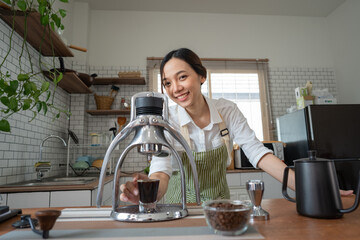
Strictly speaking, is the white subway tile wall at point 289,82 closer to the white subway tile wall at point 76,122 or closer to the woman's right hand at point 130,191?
the white subway tile wall at point 76,122

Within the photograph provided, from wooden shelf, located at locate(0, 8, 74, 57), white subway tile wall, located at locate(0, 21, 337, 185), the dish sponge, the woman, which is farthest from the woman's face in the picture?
the dish sponge

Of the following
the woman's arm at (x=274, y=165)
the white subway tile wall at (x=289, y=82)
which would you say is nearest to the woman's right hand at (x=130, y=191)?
the woman's arm at (x=274, y=165)

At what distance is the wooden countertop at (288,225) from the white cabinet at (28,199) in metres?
1.07

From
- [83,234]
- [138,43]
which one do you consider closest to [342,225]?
[83,234]

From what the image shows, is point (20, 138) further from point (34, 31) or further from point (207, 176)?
point (207, 176)

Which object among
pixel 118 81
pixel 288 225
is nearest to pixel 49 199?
pixel 288 225

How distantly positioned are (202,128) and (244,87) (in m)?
2.72

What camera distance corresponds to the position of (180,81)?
1.27 metres

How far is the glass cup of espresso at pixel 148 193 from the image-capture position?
77cm

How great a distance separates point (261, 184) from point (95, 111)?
2924 millimetres

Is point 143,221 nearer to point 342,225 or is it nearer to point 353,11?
point 342,225

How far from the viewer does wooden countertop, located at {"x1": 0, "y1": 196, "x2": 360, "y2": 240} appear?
612 millimetres

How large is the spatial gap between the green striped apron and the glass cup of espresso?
649mm

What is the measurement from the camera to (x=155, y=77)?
3.88 meters
